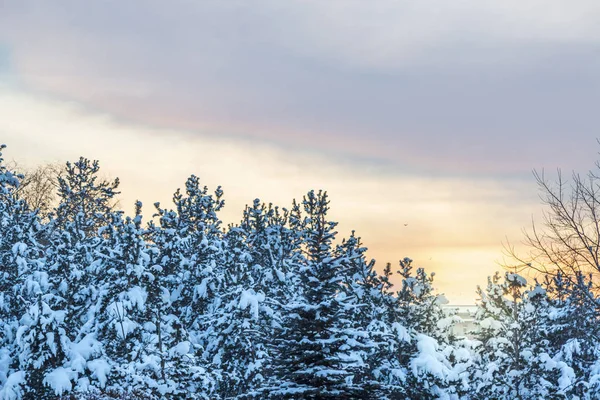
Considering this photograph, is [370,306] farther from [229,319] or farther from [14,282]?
[14,282]

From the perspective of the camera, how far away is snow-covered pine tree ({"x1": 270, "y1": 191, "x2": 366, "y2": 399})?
44.3 ft

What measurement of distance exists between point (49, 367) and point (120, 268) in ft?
12.6

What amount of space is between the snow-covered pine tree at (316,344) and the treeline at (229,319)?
33 mm

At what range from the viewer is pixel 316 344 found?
44.6 feet

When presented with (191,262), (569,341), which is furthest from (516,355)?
(191,262)

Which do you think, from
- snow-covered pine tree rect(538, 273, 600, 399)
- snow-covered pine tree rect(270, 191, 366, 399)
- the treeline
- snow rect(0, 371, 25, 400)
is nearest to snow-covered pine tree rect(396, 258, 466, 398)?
the treeline

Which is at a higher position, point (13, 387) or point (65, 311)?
point (65, 311)

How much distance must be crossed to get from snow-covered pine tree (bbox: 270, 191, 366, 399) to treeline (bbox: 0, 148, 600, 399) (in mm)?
33

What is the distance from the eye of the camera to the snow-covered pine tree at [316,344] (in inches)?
532

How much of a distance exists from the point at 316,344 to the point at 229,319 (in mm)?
11690

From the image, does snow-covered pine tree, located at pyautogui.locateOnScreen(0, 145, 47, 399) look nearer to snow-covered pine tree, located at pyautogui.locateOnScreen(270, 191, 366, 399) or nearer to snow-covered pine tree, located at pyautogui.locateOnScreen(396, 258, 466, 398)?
snow-covered pine tree, located at pyautogui.locateOnScreen(270, 191, 366, 399)

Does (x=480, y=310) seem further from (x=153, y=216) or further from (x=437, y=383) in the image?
(x=153, y=216)

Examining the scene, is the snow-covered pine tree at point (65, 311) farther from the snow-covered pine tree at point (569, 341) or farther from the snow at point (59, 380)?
the snow-covered pine tree at point (569, 341)

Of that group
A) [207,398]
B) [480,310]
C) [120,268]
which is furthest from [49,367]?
[480,310]
